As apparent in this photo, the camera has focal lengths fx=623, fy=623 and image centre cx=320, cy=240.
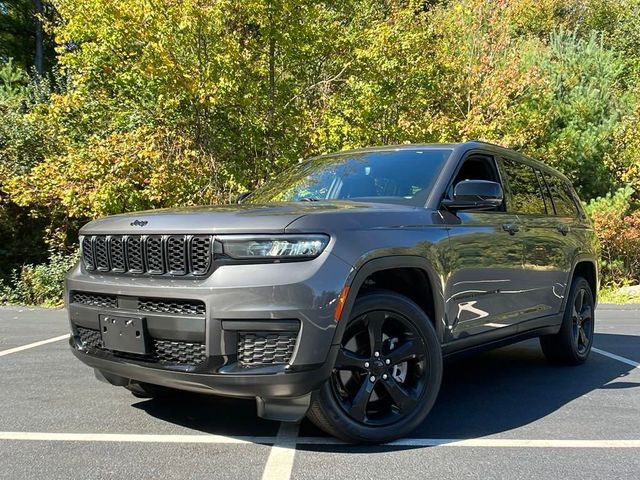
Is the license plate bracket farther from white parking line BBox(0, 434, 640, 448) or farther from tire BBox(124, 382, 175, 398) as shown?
tire BBox(124, 382, 175, 398)

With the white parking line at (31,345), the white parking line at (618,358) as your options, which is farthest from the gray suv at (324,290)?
the white parking line at (31,345)

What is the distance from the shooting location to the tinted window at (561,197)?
18.8ft

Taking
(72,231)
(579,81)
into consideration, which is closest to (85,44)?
(72,231)

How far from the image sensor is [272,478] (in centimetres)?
303

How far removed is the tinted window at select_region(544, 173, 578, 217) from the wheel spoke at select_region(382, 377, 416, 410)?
286 cm

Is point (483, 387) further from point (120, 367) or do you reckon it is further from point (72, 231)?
point (72, 231)

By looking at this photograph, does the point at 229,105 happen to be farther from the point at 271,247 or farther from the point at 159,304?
the point at 271,247

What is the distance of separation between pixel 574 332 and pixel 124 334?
418 cm

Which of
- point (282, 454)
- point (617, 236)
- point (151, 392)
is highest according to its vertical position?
point (282, 454)

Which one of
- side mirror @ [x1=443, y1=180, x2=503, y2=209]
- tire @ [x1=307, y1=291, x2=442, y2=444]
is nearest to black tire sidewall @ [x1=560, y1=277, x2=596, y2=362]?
side mirror @ [x1=443, y1=180, x2=503, y2=209]

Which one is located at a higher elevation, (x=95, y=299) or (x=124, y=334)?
(x=95, y=299)

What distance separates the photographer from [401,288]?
12.7ft

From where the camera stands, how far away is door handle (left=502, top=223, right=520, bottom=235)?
4555 millimetres

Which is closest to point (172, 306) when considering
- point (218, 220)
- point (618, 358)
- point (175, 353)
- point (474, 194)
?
point (175, 353)
